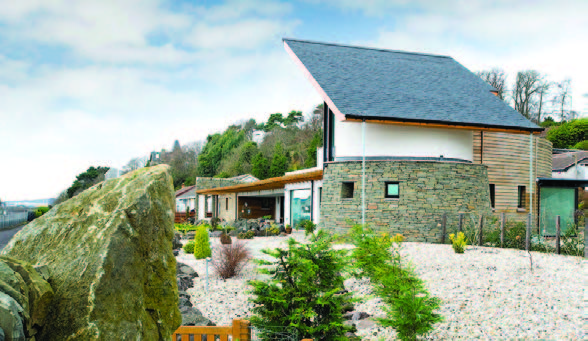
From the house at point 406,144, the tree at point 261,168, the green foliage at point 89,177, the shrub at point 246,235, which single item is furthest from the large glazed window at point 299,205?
the green foliage at point 89,177

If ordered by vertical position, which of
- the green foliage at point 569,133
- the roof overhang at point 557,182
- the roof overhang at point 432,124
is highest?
the green foliage at point 569,133

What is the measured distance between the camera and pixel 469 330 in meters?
6.62

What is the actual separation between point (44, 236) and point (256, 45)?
940cm

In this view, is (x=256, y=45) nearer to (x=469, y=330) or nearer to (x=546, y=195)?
(x=469, y=330)

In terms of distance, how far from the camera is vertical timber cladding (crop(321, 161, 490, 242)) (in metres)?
16.6

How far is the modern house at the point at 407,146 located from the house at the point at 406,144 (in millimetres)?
40

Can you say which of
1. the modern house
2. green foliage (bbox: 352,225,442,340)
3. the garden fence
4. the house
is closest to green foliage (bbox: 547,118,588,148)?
the modern house

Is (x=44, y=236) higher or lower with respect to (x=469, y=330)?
higher

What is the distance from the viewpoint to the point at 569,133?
4584cm

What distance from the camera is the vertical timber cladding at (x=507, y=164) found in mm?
21359

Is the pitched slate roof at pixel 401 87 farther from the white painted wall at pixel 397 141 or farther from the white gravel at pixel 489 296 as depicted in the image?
the white gravel at pixel 489 296

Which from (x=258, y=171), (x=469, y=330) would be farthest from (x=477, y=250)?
(x=258, y=171)

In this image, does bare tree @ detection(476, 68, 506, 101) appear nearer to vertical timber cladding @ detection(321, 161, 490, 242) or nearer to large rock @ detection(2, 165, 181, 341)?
vertical timber cladding @ detection(321, 161, 490, 242)

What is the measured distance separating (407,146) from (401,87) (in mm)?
3138
